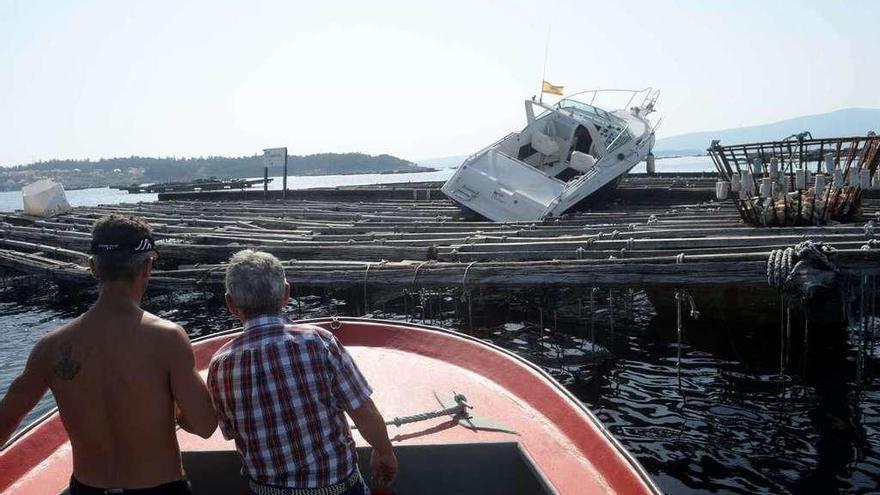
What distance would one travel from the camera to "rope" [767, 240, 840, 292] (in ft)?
24.4

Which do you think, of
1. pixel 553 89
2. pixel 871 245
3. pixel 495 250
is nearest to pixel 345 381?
pixel 871 245

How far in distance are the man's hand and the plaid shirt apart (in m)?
0.19

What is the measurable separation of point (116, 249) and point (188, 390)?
0.71m

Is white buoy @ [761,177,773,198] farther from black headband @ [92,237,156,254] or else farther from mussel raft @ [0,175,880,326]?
black headband @ [92,237,156,254]

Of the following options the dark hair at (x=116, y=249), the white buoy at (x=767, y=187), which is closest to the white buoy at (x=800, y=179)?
the white buoy at (x=767, y=187)

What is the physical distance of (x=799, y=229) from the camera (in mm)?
10805

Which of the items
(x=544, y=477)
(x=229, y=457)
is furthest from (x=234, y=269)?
(x=544, y=477)

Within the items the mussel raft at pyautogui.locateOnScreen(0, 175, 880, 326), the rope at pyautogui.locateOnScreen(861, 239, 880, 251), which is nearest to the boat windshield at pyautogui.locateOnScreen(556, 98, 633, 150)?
the mussel raft at pyautogui.locateOnScreen(0, 175, 880, 326)

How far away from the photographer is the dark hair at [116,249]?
2979 mm

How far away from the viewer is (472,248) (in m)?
11.3

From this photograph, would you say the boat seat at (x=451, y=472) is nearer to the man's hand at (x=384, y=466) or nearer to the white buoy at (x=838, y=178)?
the man's hand at (x=384, y=466)

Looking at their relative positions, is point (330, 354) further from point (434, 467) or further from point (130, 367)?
point (434, 467)

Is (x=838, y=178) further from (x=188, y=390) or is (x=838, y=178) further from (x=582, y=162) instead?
(x=188, y=390)

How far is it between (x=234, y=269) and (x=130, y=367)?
Result: 59 centimetres
